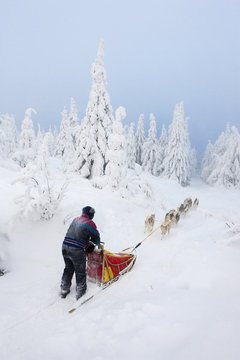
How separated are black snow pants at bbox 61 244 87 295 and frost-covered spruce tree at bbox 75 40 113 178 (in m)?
10.6

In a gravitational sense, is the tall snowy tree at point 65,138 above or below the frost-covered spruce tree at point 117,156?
above

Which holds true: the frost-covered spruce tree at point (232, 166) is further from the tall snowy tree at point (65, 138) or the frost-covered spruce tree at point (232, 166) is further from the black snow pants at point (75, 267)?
the black snow pants at point (75, 267)

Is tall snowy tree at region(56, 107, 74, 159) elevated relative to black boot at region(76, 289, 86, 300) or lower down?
elevated

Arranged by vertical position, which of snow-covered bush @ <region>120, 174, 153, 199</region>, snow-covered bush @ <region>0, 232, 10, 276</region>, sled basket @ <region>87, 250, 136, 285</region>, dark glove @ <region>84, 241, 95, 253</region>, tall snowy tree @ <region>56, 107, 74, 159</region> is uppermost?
tall snowy tree @ <region>56, 107, 74, 159</region>

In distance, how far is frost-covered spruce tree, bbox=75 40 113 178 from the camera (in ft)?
48.9

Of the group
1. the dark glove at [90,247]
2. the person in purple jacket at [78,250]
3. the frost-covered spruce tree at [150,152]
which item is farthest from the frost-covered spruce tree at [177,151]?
the person in purple jacket at [78,250]

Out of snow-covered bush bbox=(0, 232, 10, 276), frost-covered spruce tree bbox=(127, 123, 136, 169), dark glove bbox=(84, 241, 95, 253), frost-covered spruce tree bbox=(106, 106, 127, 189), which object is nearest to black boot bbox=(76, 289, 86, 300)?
dark glove bbox=(84, 241, 95, 253)

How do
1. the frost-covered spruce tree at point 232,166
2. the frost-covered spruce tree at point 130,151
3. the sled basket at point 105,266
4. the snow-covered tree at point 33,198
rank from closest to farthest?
the sled basket at point 105,266 → the snow-covered tree at point 33,198 → the frost-covered spruce tree at point 232,166 → the frost-covered spruce tree at point 130,151

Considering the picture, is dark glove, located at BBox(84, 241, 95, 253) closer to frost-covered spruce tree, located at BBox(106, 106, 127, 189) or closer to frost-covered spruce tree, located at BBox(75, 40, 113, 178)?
frost-covered spruce tree, located at BBox(106, 106, 127, 189)

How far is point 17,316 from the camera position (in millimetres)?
3734

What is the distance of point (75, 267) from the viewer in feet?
14.3

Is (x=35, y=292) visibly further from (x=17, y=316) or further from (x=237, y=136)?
(x=237, y=136)

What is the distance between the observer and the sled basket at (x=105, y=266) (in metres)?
4.57

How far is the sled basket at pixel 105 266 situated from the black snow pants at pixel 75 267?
0.39m
